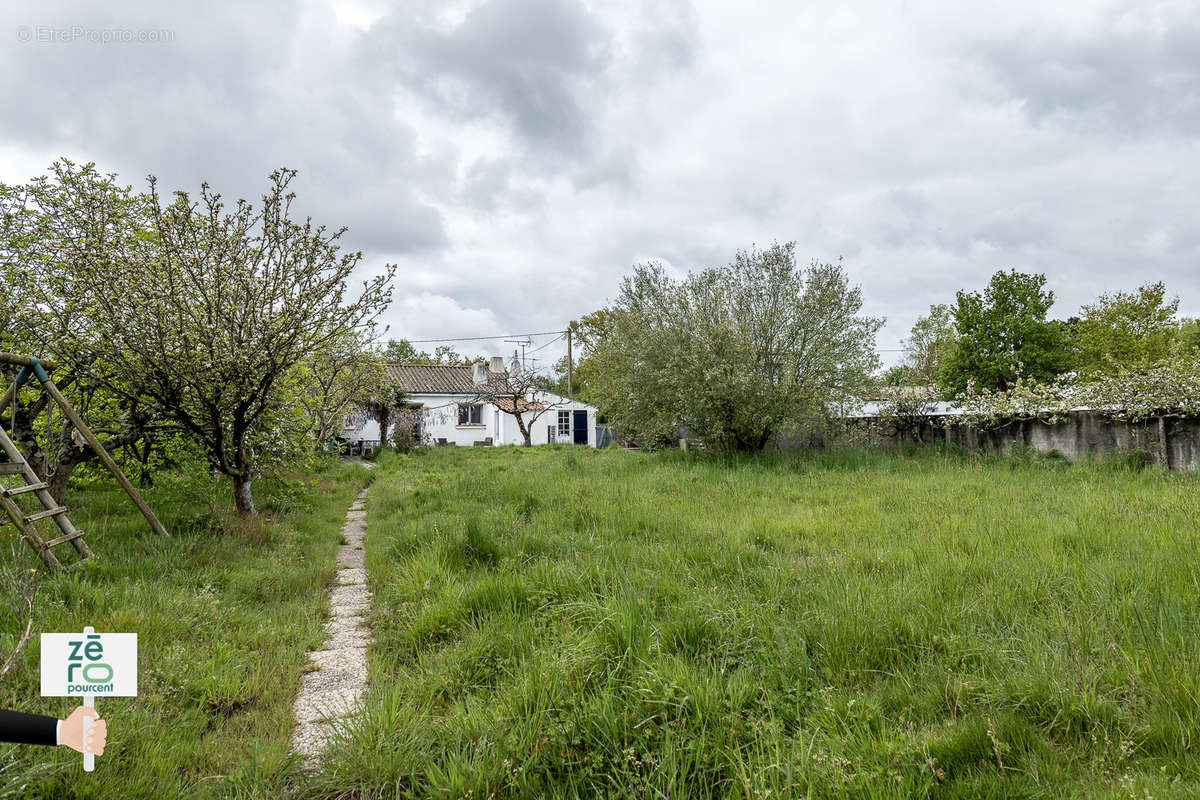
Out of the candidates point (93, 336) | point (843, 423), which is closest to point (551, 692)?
point (93, 336)

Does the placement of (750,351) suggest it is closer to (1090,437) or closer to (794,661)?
(1090,437)

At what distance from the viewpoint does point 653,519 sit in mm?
5965

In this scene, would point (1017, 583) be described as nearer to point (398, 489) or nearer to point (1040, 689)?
point (1040, 689)

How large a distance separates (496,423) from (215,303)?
25986 mm

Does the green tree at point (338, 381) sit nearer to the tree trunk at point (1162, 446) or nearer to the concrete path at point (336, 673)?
the concrete path at point (336, 673)

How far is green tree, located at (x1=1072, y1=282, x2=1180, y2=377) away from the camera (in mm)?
26109

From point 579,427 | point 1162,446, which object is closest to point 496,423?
point 579,427

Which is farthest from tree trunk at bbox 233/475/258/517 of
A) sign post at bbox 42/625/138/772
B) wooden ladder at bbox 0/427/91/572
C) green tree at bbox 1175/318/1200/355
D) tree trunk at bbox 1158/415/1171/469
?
green tree at bbox 1175/318/1200/355

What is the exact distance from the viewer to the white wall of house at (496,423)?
30609 mm

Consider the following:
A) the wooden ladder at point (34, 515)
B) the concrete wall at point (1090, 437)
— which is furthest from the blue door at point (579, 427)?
the wooden ladder at point (34, 515)

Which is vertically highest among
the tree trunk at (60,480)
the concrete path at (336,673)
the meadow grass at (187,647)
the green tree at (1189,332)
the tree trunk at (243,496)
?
the green tree at (1189,332)

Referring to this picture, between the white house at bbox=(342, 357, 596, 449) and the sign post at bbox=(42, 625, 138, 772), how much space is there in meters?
27.4

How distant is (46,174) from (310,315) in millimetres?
3986

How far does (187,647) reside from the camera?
3.39 m
